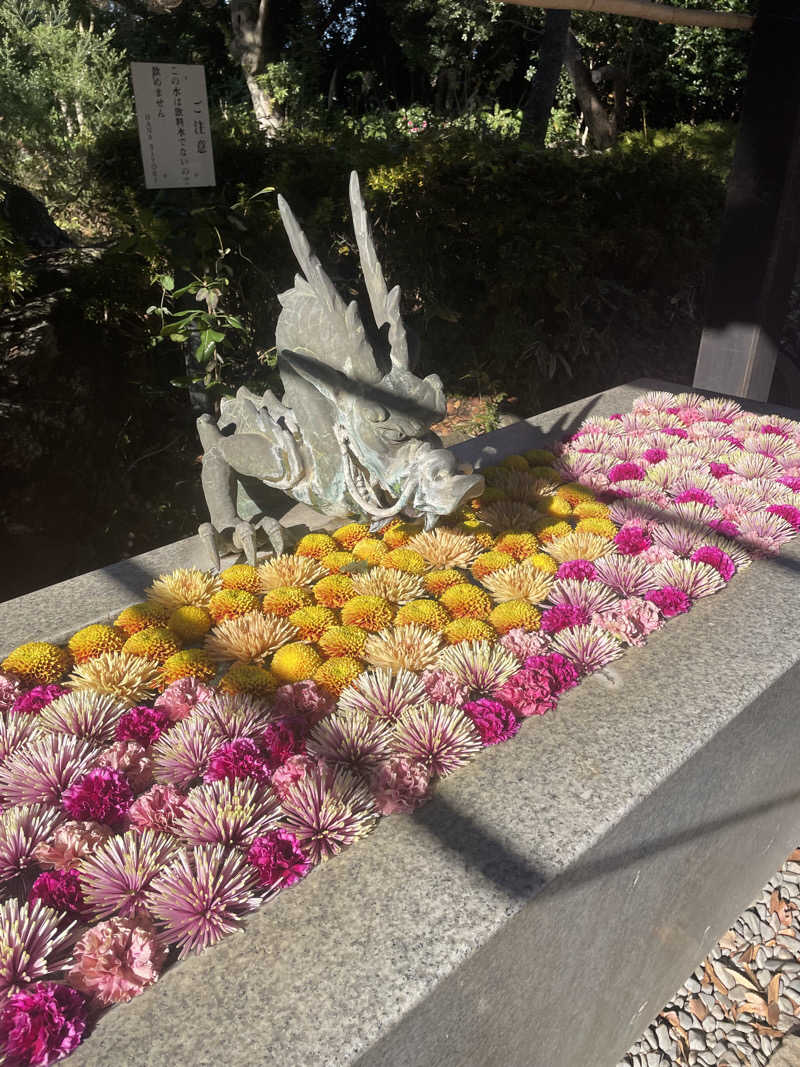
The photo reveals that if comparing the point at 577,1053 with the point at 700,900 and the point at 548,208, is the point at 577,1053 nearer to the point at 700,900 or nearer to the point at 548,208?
the point at 700,900

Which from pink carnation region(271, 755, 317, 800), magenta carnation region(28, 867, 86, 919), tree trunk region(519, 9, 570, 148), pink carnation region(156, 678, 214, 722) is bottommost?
magenta carnation region(28, 867, 86, 919)

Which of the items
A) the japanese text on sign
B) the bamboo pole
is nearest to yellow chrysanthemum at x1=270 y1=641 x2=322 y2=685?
the japanese text on sign

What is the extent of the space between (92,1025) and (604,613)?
1390 millimetres

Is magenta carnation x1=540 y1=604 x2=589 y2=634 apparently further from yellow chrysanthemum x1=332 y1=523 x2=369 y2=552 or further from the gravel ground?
the gravel ground

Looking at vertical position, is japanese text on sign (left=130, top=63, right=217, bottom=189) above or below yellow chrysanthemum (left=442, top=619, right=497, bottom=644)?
above

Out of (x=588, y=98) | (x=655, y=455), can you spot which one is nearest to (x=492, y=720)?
(x=655, y=455)

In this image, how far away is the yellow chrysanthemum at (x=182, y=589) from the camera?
1979 millimetres

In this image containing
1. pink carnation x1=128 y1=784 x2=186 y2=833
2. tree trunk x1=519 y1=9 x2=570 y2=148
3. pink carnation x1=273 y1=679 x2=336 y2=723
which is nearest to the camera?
pink carnation x1=128 y1=784 x2=186 y2=833

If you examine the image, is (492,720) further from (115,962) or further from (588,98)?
(588,98)

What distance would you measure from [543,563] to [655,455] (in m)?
1.03

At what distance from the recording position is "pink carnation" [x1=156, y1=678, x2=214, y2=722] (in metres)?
1.59

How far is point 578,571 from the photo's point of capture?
6.84 feet

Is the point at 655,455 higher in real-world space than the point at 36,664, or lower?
higher

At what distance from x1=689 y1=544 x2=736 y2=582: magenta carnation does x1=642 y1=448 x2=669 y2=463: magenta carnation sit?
77cm
